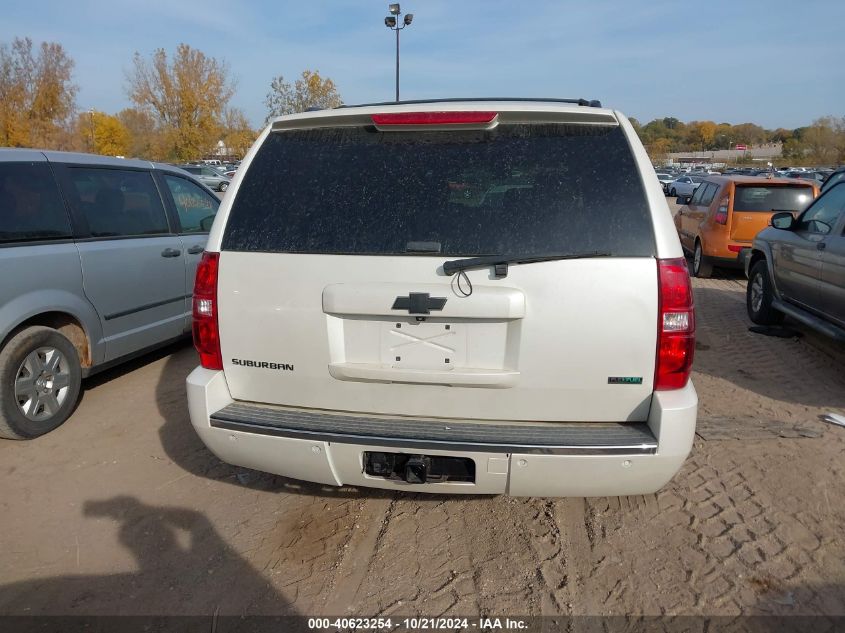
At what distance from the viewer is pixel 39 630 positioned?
2471 millimetres

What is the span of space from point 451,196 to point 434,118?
14.2 inches

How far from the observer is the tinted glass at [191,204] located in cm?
583

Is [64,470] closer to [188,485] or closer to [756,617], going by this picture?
[188,485]

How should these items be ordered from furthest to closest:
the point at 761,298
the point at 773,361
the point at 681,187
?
the point at 681,187
the point at 761,298
the point at 773,361

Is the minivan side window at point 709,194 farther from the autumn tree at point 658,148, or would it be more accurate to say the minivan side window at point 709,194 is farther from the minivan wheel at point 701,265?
the autumn tree at point 658,148

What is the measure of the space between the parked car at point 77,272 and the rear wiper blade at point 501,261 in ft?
10.4

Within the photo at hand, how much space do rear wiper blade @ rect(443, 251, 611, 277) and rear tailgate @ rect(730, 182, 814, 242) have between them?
7987 mm

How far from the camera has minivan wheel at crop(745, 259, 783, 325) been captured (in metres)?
6.92

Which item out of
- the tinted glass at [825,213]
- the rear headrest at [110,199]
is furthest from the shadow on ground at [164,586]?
the tinted glass at [825,213]

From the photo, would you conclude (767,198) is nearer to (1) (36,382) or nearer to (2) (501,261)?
(2) (501,261)

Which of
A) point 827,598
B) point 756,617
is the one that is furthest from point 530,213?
point 827,598

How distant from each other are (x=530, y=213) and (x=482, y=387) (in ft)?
2.49

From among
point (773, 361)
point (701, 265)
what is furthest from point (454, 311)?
point (701, 265)

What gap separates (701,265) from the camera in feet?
33.1
